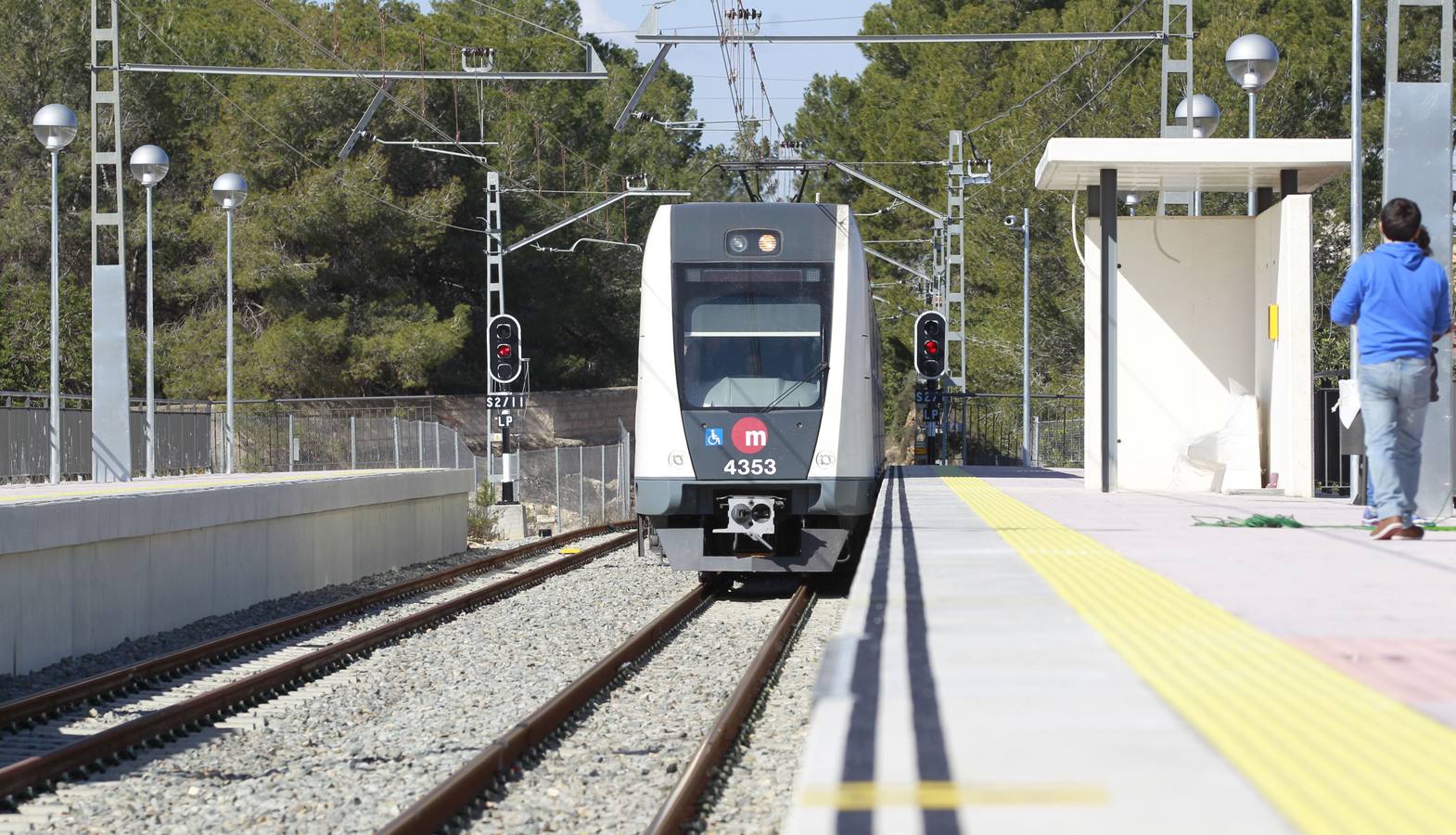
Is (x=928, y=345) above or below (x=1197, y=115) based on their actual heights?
below

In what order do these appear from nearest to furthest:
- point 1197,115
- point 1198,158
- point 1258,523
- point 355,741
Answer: point 355,741, point 1258,523, point 1198,158, point 1197,115

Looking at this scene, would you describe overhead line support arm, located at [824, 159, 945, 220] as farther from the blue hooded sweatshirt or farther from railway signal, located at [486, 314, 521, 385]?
the blue hooded sweatshirt

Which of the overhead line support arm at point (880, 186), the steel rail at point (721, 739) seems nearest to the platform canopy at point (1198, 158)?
the overhead line support arm at point (880, 186)

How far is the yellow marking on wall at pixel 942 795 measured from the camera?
324cm

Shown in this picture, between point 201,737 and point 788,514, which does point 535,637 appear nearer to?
point 788,514

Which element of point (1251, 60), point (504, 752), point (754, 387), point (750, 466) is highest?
point (1251, 60)

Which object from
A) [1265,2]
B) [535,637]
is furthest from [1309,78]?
[535,637]

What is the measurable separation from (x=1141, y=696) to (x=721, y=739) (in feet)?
12.0

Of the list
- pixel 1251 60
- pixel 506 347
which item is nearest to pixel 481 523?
pixel 506 347

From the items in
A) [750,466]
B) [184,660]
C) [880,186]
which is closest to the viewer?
[184,660]

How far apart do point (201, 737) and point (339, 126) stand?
148 feet

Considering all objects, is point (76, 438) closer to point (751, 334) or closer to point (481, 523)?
point (481, 523)

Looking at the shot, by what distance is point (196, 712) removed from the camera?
8.54 meters

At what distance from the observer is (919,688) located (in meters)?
4.46
